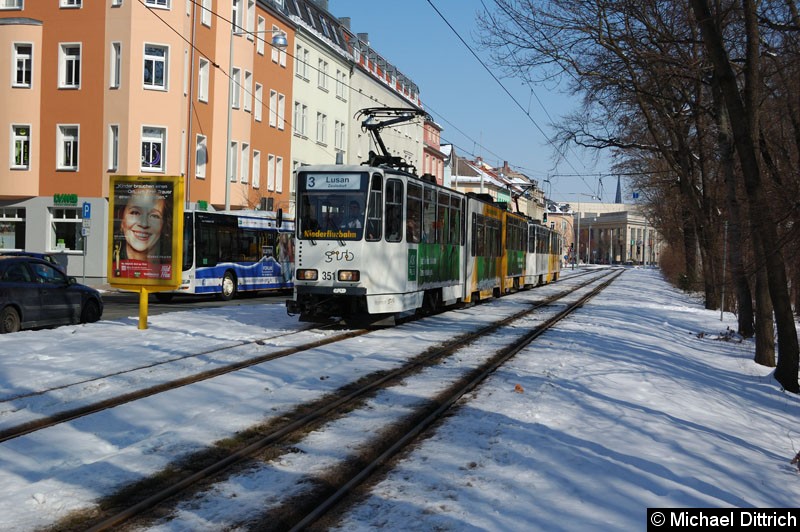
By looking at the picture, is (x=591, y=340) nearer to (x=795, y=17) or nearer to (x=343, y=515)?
(x=795, y=17)

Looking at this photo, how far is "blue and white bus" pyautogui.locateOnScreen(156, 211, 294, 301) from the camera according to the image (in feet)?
83.9

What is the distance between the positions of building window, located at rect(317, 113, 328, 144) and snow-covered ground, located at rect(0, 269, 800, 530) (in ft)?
120

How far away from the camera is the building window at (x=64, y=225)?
34.9 metres

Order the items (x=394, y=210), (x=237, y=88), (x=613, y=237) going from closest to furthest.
Result: (x=394, y=210) → (x=237, y=88) → (x=613, y=237)

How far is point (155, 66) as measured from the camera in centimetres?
3409

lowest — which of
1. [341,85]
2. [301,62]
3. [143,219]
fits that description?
[143,219]

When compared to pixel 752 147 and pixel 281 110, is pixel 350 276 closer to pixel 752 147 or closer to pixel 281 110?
pixel 752 147

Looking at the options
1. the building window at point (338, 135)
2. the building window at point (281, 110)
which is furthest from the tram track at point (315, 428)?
the building window at point (338, 135)

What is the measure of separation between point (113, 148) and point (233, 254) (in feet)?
32.7

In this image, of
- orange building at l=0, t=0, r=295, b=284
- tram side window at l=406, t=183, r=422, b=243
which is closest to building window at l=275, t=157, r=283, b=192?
orange building at l=0, t=0, r=295, b=284

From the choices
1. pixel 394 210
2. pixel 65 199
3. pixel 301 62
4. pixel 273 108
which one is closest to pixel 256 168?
pixel 273 108

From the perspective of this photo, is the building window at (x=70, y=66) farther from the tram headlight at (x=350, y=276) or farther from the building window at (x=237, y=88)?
the tram headlight at (x=350, y=276)

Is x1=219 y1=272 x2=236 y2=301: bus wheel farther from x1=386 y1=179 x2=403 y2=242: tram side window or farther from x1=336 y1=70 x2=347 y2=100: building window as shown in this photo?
x1=336 y1=70 x2=347 y2=100: building window

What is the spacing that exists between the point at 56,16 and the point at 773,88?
2890cm
